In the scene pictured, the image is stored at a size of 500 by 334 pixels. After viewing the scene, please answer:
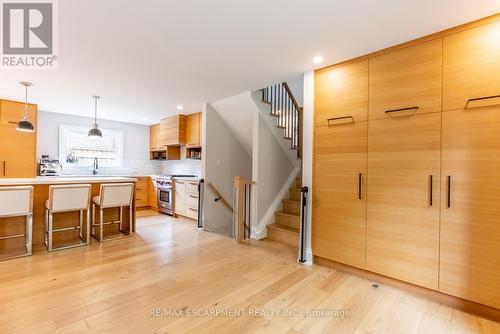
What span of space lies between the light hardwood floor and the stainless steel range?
7.67ft

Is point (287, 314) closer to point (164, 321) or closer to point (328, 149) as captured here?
point (164, 321)

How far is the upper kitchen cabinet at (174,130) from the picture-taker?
5.71 metres

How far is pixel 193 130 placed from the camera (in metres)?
5.55

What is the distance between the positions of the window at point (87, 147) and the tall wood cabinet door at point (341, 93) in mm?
5752

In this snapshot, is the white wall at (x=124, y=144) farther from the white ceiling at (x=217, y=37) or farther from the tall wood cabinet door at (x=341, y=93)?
the tall wood cabinet door at (x=341, y=93)

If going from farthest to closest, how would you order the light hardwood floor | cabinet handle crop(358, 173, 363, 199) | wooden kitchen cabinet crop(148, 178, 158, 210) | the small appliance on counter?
wooden kitchen cabinet crop(148, 178, 158, 210)
the small appliance on counter
cabinet handle crop(358, 173, 363, 199)
the light hardwood floor

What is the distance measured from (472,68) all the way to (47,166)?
724 centimetres

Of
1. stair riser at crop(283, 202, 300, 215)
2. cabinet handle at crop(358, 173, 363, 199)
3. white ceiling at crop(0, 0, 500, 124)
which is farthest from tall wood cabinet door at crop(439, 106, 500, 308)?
stair riser at crop(283, 202, 300, 215)

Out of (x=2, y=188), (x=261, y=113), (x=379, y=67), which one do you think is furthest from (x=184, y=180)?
(x=379, y=67)

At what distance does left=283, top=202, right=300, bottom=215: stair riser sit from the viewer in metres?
4.13

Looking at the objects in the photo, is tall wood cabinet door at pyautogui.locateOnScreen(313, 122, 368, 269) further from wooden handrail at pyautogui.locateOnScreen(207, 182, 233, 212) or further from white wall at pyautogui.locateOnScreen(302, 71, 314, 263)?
wooden handrail at pyautogui.locateOnScreen(207, 182, 233, 212)

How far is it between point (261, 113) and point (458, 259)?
3.07m

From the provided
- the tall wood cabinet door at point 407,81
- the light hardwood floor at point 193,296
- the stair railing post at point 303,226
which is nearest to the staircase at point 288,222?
the light hardwood floor at point 193,296

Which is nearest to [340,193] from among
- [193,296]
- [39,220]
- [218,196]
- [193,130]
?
[193,296]
